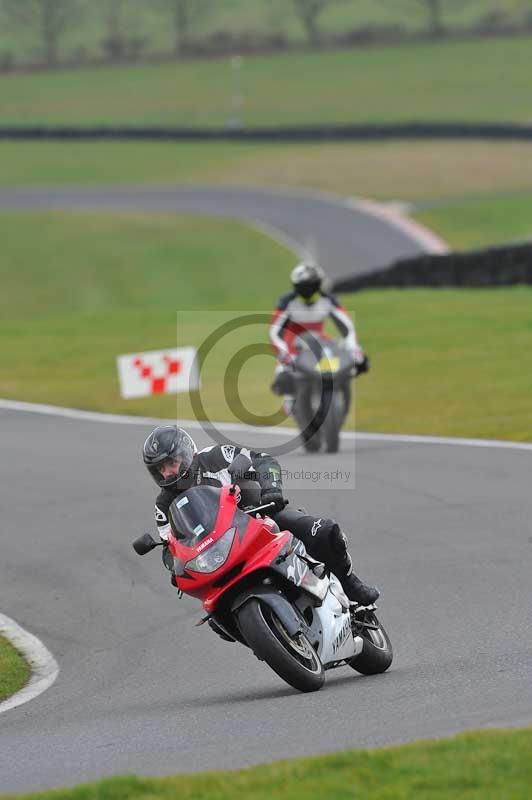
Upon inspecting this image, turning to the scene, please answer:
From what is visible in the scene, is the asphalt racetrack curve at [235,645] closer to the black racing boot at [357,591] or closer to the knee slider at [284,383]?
the black racing boot at [357,591]

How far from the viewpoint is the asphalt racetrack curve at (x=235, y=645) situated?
20.2 feet

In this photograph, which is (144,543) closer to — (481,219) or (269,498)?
(269,498)

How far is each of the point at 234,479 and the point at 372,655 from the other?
1182 mm

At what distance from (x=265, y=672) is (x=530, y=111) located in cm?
6185

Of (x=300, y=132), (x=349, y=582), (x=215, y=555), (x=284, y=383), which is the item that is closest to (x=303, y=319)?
(x=284, y=383)

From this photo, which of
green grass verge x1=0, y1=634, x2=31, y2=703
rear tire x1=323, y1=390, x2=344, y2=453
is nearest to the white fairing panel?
green grass verge x1=0, y1=634, x2=31, y2=703

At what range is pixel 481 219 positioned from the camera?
45.2 metres

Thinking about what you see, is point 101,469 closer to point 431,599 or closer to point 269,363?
point 431,599

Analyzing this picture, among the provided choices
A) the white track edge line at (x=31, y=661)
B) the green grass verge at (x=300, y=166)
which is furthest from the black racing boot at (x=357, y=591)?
the green grass verge at (x=300, y=166)

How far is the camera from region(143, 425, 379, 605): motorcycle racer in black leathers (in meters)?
7.27

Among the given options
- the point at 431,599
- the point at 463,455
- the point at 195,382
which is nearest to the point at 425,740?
the point at 431,599

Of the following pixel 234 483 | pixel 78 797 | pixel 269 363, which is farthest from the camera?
pixel 269 363

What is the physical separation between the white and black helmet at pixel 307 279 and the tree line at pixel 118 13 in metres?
78.1

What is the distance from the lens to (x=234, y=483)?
7.50m
